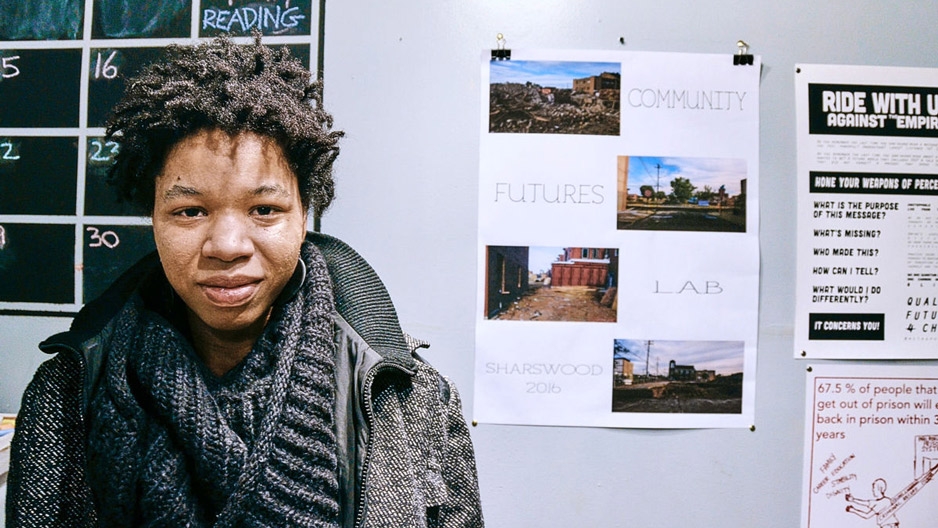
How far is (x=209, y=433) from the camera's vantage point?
0.59 metres

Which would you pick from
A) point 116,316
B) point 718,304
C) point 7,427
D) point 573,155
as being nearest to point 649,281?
point 718,304

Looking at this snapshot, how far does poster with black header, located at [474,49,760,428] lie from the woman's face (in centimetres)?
49

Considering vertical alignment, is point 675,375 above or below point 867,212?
below

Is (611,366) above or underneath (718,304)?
underneath

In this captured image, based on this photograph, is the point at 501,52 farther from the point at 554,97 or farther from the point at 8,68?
the point at 8,68

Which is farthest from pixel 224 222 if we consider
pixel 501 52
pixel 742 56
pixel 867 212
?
pixel 867 212

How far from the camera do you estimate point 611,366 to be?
1060mm

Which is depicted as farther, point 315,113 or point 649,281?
point 649,281

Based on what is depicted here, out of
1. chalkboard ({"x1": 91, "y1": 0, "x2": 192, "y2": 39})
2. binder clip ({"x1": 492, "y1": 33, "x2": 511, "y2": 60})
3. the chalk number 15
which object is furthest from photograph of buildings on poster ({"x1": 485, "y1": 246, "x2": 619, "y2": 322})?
the chalk number 15

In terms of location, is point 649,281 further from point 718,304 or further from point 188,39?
point 188,39

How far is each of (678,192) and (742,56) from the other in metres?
0.29

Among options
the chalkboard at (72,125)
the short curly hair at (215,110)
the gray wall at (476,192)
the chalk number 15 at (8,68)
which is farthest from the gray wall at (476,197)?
the chalk number 15 at (8,68)

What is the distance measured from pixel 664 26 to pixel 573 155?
1.01 ft

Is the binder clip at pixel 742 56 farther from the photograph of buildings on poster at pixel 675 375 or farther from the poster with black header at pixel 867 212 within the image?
the photograph of buildings on poster at pixel 675 375
